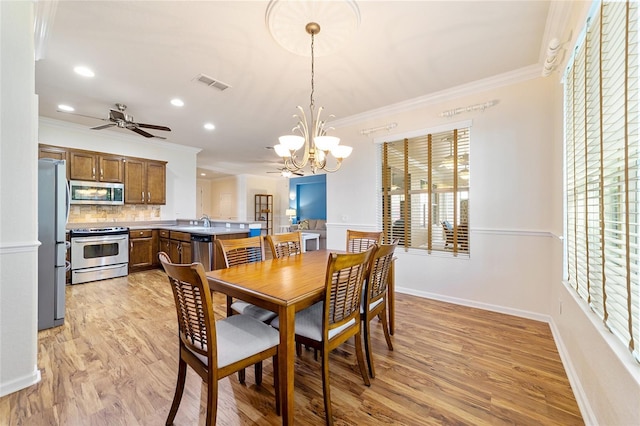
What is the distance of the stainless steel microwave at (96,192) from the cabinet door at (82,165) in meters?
0.11

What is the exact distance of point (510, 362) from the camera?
2.14 m

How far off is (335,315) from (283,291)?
387 millimetres

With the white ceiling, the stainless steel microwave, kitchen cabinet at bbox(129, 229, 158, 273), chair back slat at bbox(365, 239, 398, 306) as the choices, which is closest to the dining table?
chair back slat at bbox(365, 239, 398, 306)

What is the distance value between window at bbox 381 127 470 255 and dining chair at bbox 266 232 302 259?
1.70 metres

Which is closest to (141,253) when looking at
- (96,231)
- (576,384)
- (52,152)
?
(96,231)

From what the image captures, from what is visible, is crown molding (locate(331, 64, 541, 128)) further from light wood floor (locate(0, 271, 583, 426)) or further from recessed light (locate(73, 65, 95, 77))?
recessed light (locate(73, 65, 95, 77))

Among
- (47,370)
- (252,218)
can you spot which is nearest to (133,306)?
(47,370)

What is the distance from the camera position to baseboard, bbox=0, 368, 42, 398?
180 cm

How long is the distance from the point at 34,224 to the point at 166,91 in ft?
7.33

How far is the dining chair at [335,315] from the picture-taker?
151cm

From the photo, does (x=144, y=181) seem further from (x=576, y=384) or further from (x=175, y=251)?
(x=576, y=384)

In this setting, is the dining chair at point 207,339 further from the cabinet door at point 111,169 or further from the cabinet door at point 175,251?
the cabinet door at point 111,169

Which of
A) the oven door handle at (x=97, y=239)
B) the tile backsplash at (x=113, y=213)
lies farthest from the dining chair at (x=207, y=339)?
the tile backsplash at (x=113, y=213)

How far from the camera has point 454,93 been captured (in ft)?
11.2
